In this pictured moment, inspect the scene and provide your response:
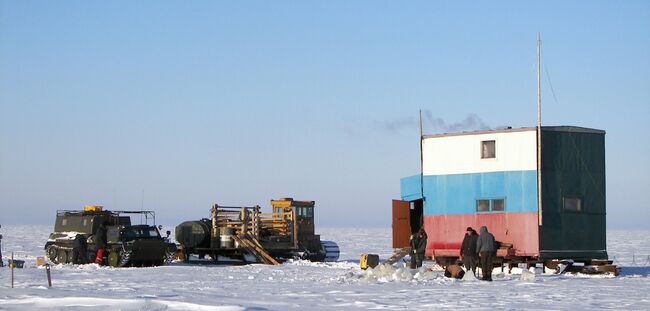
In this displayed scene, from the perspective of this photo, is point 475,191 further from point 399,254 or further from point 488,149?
point 399,254

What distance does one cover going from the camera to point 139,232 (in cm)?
3275

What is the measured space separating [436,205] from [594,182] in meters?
4.53

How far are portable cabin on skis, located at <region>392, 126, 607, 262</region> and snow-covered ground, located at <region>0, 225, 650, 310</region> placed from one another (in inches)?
43.2

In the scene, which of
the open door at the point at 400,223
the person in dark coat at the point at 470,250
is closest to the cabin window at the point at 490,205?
the person in dark coat at the point at 470,250

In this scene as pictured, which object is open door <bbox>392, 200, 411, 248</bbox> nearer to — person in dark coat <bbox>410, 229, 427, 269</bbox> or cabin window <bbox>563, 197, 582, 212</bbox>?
person in dark coat <bbox>410, 229, 427, 269</bbox>

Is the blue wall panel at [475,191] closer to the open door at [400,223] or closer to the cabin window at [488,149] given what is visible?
the cabin window at [488,149]

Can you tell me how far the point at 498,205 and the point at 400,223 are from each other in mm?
4494

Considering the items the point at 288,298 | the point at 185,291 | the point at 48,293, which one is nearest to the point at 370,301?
the point at 288,298

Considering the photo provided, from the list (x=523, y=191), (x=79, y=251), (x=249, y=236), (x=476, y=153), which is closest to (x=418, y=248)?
(x=476, y=153)

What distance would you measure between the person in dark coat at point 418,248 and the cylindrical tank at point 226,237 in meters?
9.67

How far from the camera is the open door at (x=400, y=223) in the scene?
105 feet

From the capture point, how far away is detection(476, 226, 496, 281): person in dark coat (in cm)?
2457

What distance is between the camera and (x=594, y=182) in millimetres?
28766

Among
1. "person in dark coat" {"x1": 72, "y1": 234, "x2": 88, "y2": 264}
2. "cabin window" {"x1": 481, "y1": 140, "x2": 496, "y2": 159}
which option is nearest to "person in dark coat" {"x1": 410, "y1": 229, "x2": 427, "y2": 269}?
"cabin window" {"x1": 481, "y1": 140, "x2": 496, "y2": 159}
